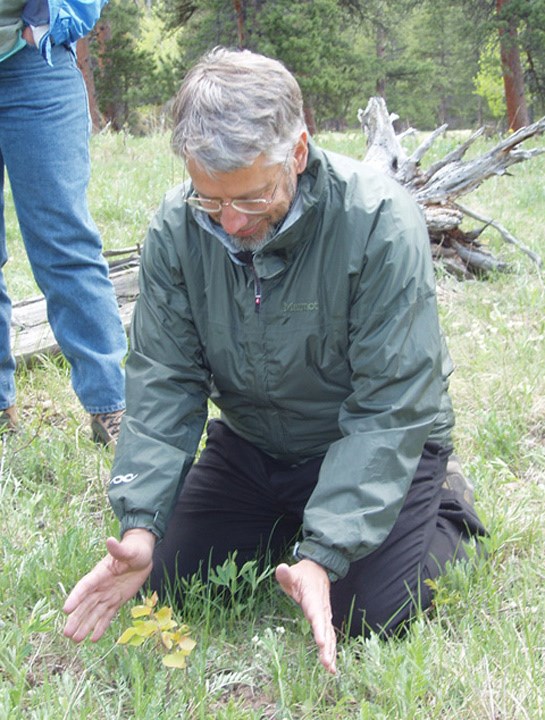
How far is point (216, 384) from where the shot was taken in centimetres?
269

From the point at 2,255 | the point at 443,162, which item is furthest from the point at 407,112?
the point at 2,255

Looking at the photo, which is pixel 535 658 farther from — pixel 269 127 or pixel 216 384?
pixel 269 127

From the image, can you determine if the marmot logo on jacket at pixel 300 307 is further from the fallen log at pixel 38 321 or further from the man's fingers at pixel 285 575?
the fallen log at pixel 38 321

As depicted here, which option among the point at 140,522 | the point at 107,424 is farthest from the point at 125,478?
the point at 107,424

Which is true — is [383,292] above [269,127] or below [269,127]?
below

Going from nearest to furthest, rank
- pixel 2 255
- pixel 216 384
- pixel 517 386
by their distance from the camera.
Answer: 1. pixel 216 384
2. pixel 2 255
3. pixel 517 386

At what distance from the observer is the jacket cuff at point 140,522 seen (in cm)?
236

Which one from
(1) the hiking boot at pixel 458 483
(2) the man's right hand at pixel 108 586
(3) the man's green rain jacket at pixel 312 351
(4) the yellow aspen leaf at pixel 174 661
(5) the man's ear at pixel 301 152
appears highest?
(5) the man's ear at pixel 301 152

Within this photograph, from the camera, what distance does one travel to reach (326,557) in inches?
85.3

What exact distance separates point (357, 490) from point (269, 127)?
0.91 metres

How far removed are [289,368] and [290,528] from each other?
2.23ft

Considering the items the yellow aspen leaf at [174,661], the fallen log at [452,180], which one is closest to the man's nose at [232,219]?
the yellow aspen leaf at [174,661]

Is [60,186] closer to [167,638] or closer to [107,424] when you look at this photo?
[107,424]

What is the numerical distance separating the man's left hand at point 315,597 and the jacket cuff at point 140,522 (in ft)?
1.42
